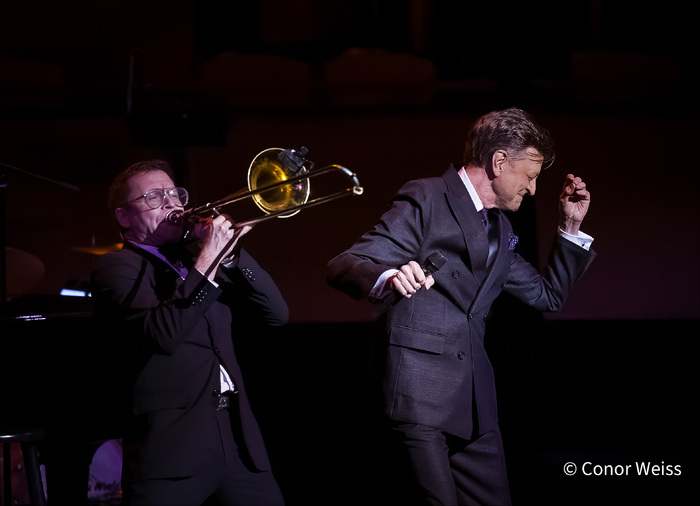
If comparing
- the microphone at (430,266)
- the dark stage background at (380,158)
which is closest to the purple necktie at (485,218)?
the microphone at (430,266)

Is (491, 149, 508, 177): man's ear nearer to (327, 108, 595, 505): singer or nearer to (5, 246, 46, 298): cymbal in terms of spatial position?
(327, 108, 595, 505): singer

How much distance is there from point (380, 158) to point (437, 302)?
2639 mm

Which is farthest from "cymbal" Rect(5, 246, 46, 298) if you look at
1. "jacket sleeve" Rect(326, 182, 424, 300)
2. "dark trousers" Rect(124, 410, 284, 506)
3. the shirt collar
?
the shirt collar

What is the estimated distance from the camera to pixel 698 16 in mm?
5043

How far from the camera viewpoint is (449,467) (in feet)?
7.56

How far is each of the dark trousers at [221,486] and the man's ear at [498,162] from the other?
3.82 ft

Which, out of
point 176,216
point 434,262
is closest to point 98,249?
point 176,216

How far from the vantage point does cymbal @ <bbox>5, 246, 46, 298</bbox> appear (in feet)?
14.9

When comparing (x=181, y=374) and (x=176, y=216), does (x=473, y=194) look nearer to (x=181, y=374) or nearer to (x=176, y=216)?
(x=176, y=216)

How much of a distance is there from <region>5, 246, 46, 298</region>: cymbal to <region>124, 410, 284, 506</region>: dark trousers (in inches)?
105

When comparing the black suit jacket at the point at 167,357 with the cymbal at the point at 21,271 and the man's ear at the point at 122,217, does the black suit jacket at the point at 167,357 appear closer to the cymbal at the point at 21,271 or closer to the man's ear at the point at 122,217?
the man's ear at the point at 122,217

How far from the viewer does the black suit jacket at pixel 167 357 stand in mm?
2264

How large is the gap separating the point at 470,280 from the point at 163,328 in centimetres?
94

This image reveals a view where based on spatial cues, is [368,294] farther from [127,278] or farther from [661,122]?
[661,122]
